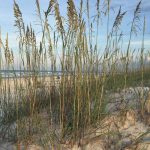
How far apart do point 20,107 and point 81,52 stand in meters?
1.24

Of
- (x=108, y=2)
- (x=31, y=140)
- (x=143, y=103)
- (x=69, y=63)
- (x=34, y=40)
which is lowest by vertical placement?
(x=31, y=140)

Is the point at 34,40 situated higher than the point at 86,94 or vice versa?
the point at 34,40

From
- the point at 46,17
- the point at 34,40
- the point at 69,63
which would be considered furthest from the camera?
the point at 34,40

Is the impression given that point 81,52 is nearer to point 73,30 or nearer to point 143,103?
point 73,30

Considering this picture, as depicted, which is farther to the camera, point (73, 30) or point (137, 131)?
point (137, 131)

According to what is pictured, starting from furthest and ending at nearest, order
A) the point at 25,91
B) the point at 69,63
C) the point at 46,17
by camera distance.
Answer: the point at 25,91
the point at 69,63
the point at 46,17

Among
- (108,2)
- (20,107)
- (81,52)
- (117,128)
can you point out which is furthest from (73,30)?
(20,107)

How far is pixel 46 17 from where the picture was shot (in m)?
2.85

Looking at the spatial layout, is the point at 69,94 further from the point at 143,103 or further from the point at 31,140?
the point at 143,103

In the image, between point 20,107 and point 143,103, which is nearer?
point 143,103

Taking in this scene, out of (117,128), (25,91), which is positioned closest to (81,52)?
(117,128)

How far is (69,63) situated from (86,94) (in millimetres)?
309

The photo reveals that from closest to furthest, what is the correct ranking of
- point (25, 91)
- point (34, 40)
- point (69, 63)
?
point (69, 63), point (34, 40), point (25, 91)

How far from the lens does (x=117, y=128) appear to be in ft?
10.6
